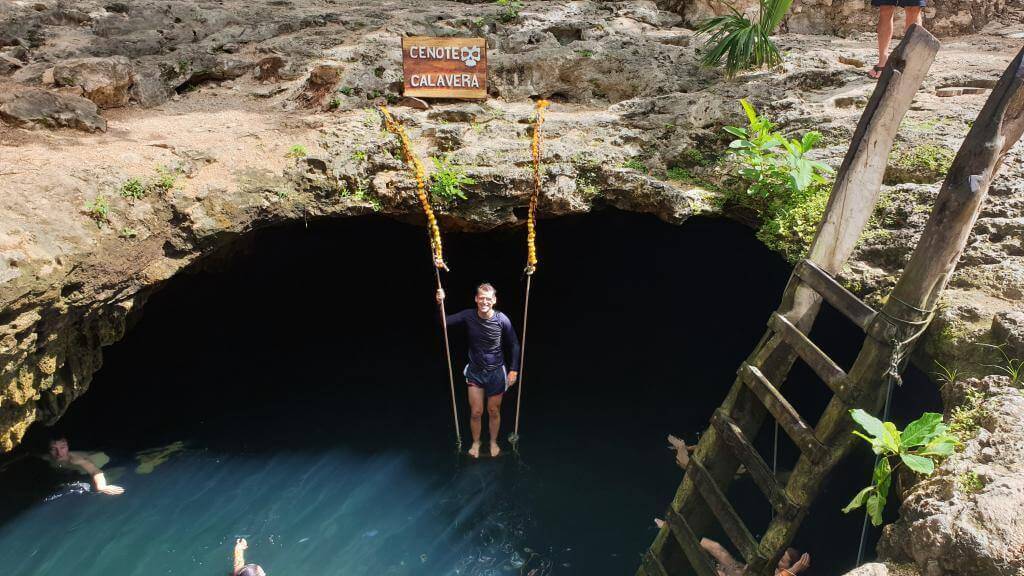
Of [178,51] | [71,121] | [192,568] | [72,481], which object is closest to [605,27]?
[178,51]

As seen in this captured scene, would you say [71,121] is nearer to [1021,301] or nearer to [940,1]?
[1021,301]

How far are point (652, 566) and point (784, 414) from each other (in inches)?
71.3

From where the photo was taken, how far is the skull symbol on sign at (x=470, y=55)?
6.22m

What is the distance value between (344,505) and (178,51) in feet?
18.6

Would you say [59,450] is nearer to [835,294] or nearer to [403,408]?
[403,408]

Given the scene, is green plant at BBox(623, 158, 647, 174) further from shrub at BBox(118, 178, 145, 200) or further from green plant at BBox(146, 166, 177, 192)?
shrub at BBox(118, 178, 145, 200)

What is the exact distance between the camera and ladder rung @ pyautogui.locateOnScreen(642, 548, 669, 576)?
489 cm

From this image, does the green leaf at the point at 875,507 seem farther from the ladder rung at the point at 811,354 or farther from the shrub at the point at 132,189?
the shrub at the point at 132,189

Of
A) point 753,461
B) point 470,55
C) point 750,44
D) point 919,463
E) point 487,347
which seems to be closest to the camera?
point 919,463

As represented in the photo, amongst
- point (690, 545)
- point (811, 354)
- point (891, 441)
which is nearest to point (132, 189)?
point (690, 545)

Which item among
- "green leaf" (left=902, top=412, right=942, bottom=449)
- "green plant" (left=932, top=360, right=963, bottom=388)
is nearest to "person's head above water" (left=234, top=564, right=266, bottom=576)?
"green leaf" (left=902, top=412, right=942, bottom=449)

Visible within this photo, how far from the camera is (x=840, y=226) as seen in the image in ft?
14.6

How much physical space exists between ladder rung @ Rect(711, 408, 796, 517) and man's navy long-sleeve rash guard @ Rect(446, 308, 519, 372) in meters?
2.09

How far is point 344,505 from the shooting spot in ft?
20.2
